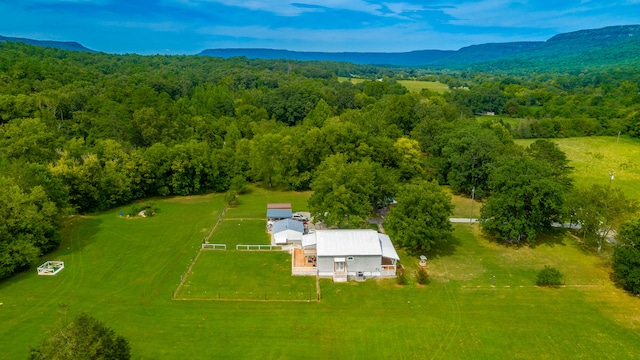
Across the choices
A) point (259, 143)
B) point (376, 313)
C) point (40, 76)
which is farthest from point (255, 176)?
point (40, 76)

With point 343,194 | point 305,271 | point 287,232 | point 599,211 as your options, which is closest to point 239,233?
point 287,232

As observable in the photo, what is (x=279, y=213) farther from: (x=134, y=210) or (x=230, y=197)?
(x=134, y=210)

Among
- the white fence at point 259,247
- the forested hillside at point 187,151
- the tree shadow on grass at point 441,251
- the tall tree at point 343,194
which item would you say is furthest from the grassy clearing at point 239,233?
the tree shadow on grass at point 441,251

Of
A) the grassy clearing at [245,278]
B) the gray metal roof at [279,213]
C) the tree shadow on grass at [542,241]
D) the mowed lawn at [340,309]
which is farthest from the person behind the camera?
Answer: the gray metal roof at [279,213]

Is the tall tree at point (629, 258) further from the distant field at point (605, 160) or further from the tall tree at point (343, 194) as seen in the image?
the distant field at point (605, 160)

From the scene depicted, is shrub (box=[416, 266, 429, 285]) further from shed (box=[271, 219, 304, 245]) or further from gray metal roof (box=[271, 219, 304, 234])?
gray metal roof (box=[271, 219, 304, 234])

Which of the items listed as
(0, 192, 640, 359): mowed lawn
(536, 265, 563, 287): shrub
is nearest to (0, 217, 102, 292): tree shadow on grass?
(0, 192, 640, 359): mowed lawn
